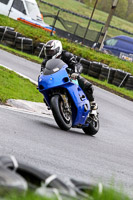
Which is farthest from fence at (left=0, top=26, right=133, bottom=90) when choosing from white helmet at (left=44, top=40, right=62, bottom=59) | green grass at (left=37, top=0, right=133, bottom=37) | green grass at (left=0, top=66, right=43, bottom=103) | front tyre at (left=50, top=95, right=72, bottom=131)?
green grass at (left=37, top=0, right=133, bottom=37)

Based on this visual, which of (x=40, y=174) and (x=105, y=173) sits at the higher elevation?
(x=40, y=174)

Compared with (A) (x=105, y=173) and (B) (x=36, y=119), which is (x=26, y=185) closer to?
(A) (x=105, y=173)

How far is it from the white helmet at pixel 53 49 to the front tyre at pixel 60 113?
0.99m

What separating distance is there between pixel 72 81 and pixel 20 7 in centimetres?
2723

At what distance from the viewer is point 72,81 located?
32.3 feet

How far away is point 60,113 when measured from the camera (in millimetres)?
9219

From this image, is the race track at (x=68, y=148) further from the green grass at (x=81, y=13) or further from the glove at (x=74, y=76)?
the green grass at (x=81, y=13)

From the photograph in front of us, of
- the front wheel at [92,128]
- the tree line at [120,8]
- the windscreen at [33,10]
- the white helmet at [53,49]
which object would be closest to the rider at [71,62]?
the white helmet at [53,49]

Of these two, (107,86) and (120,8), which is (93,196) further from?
(120,8)

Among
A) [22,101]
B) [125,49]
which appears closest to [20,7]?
[125,49]

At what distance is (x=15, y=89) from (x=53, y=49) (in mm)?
3446

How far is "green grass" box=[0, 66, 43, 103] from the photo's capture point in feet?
39.9

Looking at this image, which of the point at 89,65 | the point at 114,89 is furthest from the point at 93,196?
the point at 89,65

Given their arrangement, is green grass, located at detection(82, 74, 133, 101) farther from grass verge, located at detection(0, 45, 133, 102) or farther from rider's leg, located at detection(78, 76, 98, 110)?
rider's leg, located at detection(78, 76, 98, 110)
